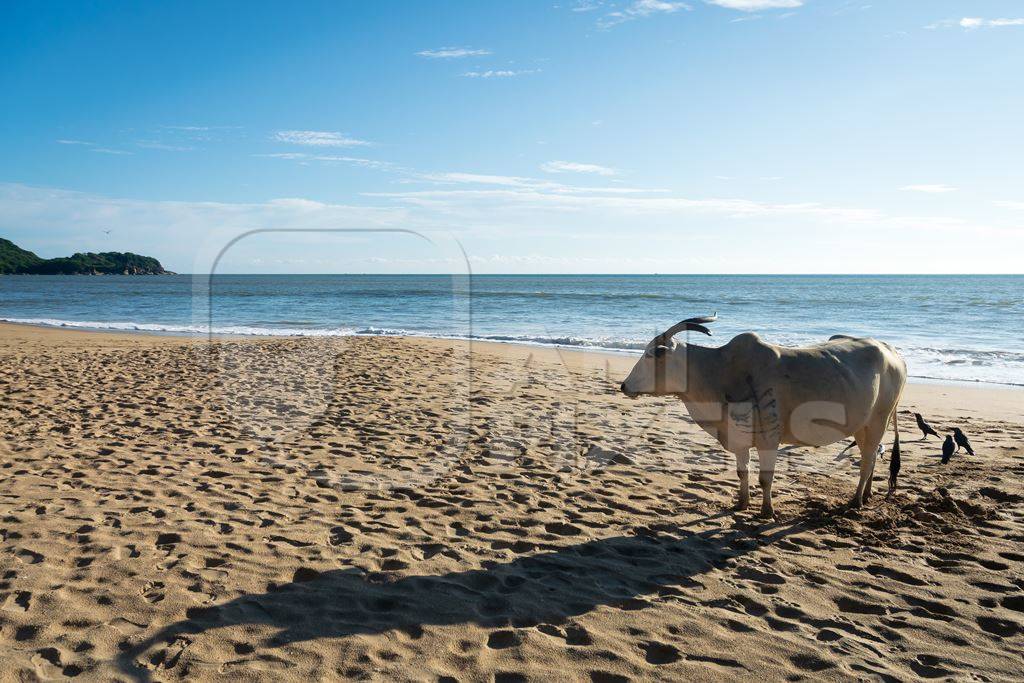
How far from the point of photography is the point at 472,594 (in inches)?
187

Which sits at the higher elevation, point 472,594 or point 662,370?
point 662,370

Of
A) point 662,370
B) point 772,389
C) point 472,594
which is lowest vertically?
point 472,594

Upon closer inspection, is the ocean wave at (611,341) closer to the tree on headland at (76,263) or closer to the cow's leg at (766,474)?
the cow's leg at (766,474)

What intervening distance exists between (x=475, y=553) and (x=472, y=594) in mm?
710

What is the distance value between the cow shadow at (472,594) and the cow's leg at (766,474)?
63 cm

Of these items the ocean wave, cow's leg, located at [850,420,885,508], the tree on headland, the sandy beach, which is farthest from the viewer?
the tree on headland

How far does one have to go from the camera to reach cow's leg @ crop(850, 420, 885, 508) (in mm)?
6578

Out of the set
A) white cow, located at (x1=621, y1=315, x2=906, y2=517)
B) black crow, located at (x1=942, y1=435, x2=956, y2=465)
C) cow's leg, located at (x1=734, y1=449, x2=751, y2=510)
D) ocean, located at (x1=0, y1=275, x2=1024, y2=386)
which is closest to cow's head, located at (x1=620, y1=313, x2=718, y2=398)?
white cow, located at (x1=621, y1=315, x2=906, y2=517)

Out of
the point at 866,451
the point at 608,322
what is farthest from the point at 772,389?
the point at 608,322

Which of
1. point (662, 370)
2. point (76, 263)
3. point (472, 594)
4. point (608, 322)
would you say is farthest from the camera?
point (76, 263)

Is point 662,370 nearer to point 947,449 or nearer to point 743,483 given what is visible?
point 743,483

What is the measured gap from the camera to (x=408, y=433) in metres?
9.62

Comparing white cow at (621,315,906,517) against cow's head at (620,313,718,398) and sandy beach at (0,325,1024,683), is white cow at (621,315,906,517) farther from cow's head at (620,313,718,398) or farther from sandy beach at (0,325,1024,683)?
sandy beach at (0,325,1024,683)

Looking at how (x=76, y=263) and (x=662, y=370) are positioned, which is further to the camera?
(x=76, y=263)
